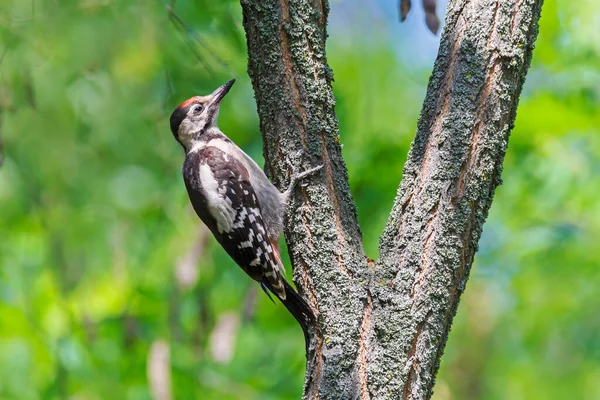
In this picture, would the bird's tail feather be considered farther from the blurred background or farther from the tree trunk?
the blurred background

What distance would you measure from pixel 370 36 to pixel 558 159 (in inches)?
160

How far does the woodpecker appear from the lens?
3889mm

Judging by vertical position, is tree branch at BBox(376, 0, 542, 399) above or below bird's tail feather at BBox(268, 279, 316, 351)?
above

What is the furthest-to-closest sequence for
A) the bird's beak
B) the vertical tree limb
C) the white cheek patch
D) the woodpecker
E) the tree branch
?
the bird's beak, the white cheek patch, the woodpecker, the vertical tree limb, the tree branch

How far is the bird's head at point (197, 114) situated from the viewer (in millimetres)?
4508

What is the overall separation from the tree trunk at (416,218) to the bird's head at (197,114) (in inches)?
61.3

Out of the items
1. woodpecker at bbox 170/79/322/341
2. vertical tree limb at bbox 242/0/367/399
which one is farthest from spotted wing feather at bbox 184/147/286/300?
vertical tree limb at bbox 242/0/367/399

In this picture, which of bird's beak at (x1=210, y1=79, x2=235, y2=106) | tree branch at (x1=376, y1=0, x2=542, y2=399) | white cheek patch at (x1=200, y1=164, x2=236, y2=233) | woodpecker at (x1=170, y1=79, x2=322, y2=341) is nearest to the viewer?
tree branch at (x1=376, y1=0, x2=542, y2=399)

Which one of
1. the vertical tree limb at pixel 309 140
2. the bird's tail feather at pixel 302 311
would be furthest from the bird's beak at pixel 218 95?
the bird's tail feather at pixel 302 311

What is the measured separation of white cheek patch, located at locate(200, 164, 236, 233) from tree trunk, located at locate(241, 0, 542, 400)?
1.15 metres

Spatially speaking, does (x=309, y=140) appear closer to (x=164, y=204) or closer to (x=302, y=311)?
(x=302, y=311)

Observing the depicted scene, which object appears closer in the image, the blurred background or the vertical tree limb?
the vertical tree limb

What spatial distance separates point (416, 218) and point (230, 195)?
62.3 inches

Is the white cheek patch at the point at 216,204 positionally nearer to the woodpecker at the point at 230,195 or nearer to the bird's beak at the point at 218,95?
the woodpecker at the point at 230,195
